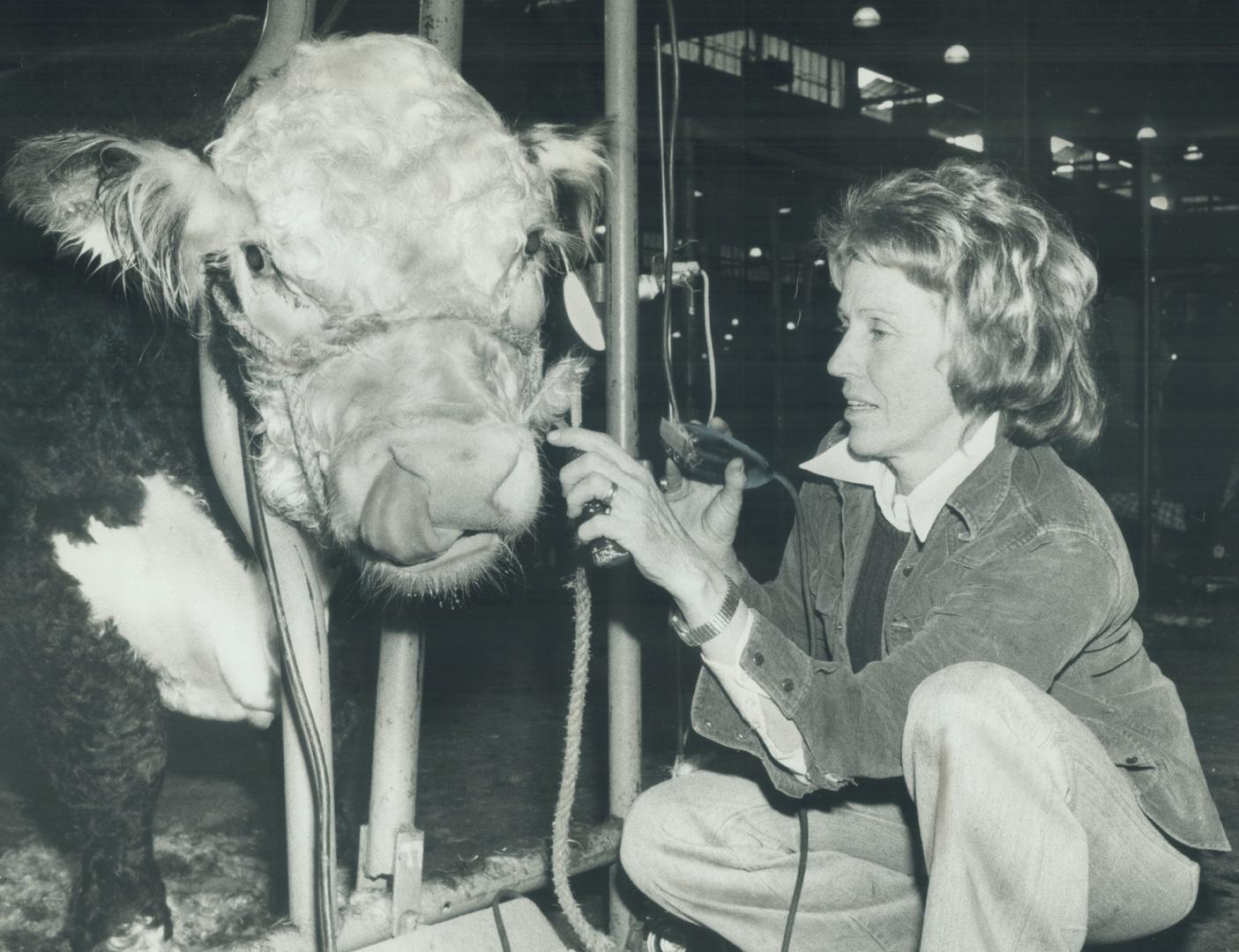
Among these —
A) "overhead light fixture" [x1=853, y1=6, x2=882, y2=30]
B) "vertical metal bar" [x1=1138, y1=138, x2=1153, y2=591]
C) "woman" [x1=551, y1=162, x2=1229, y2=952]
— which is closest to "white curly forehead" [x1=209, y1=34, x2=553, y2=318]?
"woman" [x1=551, y1=162, x2=1229, y2=952]

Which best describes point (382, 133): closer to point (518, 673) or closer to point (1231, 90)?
point (518, 673)

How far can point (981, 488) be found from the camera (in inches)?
59.1

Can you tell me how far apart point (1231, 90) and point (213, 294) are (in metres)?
6.94

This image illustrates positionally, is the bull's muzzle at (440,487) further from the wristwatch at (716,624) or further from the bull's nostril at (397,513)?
the wristwatch at (716,624)

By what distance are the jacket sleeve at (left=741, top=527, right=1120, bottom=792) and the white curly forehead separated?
0.60m

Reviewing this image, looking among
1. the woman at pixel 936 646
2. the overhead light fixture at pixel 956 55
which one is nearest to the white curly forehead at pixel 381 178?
the woman at pixel 936 646

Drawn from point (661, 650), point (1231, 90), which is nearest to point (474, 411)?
point (661, 650)

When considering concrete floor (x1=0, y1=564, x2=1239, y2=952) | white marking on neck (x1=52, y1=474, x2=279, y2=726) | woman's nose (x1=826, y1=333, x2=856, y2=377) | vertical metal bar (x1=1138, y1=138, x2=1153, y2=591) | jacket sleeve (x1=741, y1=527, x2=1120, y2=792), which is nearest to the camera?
jacket sleeve (x1=741, y1=527, x2=1120, y2=792)

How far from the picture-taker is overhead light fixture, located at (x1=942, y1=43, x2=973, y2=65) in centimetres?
709

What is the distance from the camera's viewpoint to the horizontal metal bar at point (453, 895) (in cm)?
157

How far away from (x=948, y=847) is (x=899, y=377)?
63cm

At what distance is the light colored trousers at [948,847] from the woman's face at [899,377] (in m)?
0.38

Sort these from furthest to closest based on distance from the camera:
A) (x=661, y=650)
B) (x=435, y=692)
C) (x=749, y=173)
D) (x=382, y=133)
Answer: (x=749, y=173) → (x=661, y=650) → (x=435, y=692) → (x=382, y=133)

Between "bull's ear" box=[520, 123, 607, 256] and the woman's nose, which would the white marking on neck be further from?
the woman's nose
